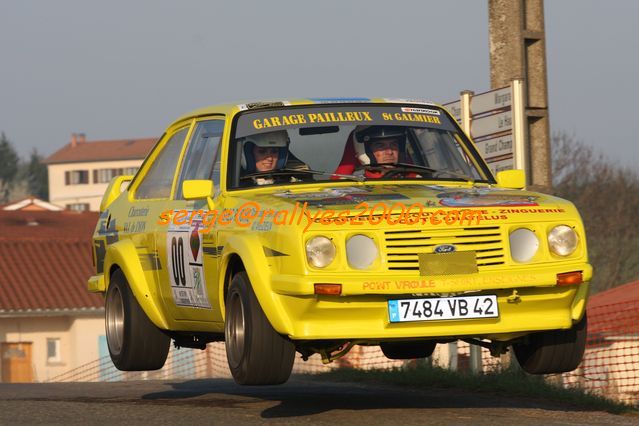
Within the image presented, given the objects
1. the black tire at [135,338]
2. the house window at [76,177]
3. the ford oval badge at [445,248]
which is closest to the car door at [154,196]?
the black tire at [135,338]

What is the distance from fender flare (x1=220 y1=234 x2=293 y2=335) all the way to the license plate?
0.57 meters

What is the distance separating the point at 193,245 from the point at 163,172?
147cm

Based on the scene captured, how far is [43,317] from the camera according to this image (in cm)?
4469

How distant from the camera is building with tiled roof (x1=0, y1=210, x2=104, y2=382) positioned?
44.2 m

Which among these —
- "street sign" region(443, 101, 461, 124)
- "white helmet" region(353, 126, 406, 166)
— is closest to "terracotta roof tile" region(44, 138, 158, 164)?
"street sign" region(443, 101, 461, 124)

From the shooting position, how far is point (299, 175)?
8938 mm

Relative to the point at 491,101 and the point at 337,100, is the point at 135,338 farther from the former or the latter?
the point at 491,101

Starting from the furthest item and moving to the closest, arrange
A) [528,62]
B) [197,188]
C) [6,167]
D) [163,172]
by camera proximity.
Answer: [6,167] < [528,62] < [163,172] < [197,188]

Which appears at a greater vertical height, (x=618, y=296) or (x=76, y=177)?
(x=76, y=177)

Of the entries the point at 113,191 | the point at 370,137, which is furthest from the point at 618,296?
the point at 370,137

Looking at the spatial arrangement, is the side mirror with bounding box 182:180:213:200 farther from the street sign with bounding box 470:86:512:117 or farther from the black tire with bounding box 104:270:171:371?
the street sign with bounding box 470:86:512:117

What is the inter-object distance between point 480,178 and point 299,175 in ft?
4.00

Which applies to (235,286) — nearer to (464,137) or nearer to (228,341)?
(228,341)

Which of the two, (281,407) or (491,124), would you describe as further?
(491,124)
